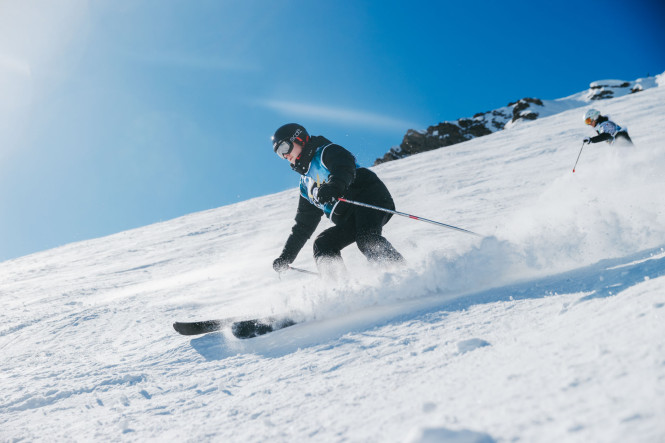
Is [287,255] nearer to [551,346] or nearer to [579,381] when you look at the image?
[551,346]

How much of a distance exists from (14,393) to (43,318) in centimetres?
290

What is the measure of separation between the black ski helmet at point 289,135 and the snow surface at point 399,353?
151 centimetres

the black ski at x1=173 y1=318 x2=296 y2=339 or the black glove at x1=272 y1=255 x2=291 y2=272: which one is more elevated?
the black glove at x1=272 y1=255 x2=291 y2=272

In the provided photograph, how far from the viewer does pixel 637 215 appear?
3.38 metres

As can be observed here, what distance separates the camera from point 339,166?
3.59m

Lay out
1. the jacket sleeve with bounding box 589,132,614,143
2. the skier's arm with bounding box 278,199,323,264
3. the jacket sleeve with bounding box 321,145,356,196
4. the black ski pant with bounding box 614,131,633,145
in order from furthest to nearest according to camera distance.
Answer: the jacket sleeve with bounding box 589,132,614,143
the black ski pant with bounding box 614,131,633,145
the skier's arm with bounding box 278,199,323,264
the jacket sleeve with bounding box 321,145,356,196

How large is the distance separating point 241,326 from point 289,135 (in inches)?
76.9

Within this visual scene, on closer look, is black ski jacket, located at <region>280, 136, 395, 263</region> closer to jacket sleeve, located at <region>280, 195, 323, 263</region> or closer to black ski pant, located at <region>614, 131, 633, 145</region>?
jacket sleeve, located at <region>280, 195, 323, 263</region>

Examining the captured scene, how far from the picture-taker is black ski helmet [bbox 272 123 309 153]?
3873mm

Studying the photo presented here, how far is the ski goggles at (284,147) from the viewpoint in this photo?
3.87 metres

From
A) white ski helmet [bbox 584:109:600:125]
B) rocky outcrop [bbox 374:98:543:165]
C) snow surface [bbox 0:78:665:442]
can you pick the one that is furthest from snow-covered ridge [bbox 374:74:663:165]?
snow surface [bbox 0:78:665:442]

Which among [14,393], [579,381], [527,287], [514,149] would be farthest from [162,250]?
[514,149]

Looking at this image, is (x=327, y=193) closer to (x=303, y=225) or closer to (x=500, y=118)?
(x=303, y=225)

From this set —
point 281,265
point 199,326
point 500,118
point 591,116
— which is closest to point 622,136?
point 591,116
